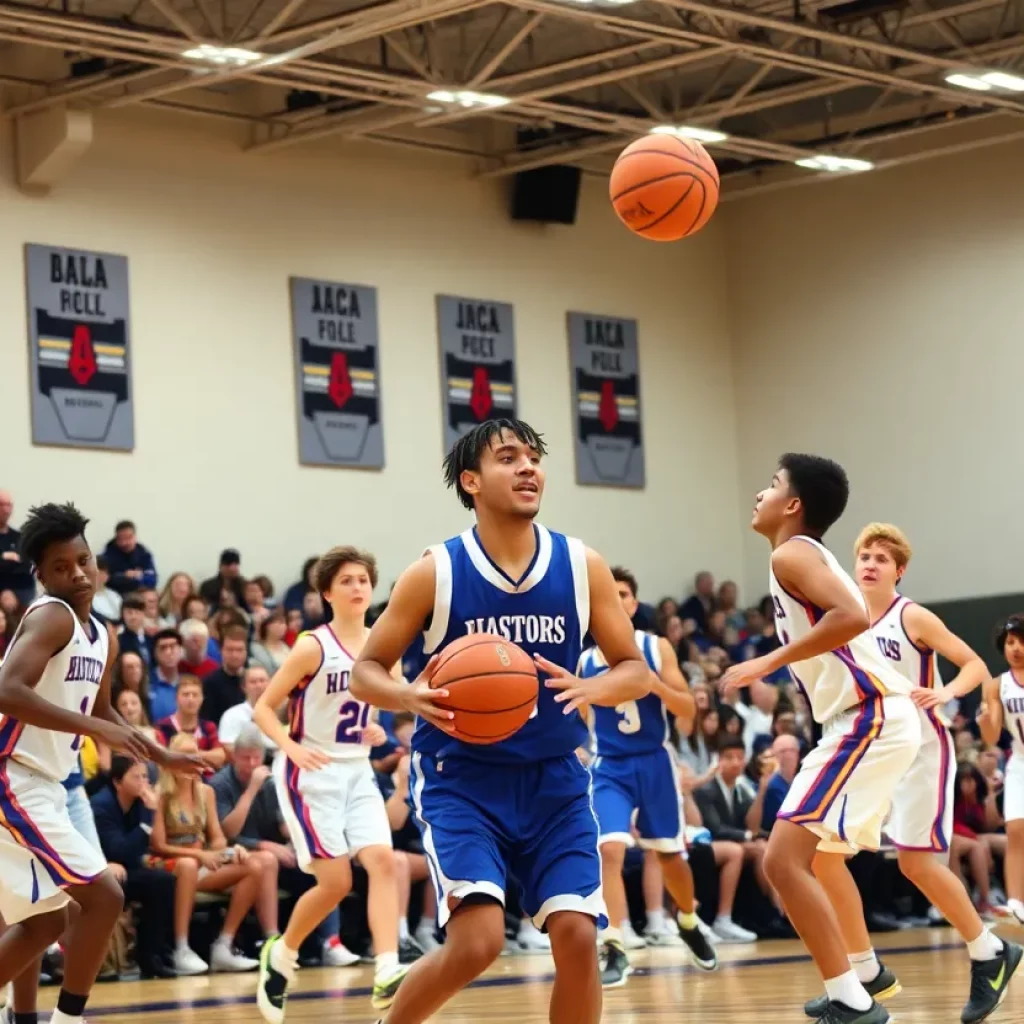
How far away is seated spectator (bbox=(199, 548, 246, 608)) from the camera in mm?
16234

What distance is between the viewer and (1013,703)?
11320mm

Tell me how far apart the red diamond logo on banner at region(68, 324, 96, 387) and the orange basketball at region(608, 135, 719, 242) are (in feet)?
26.6

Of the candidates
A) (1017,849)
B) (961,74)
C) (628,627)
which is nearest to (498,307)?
(961,74)

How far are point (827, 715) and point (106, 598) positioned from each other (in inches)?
382

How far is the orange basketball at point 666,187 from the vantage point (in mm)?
9508

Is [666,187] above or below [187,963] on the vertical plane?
above

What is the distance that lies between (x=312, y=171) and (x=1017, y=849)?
10.2 metres

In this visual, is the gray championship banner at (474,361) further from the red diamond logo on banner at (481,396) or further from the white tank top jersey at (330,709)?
the white tank top jersey at (330,709)

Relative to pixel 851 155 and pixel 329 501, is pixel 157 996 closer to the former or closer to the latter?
pixel 329 501

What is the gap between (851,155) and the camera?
20109 mm

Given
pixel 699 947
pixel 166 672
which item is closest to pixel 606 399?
pixel 166 672

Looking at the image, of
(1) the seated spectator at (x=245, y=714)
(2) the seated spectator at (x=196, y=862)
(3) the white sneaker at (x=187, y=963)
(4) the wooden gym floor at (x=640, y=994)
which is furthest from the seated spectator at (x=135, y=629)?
(4) the wooden gym floor at (x=640, y=994)

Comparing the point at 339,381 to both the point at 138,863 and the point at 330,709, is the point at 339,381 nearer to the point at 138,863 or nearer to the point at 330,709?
the point at 138,863

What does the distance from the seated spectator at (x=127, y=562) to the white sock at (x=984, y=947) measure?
962cm
